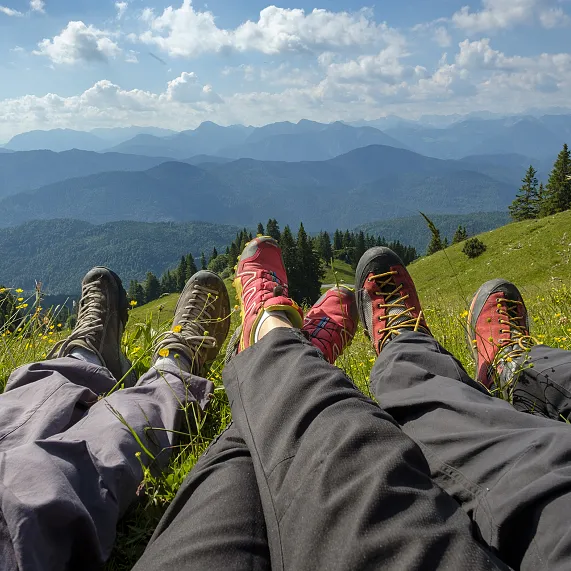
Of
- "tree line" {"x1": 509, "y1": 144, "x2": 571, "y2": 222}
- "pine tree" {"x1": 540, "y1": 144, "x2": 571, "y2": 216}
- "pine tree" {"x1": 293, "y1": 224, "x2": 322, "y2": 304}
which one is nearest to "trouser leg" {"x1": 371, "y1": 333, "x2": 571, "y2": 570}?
"tree line" {"x1": 509, "y1": 144, "x2": 571, "y2": 222}

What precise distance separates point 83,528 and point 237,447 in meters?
0.55

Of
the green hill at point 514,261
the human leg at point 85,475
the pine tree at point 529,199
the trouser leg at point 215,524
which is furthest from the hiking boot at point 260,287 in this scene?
the pine tree at point 529,199

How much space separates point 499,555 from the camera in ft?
4.31

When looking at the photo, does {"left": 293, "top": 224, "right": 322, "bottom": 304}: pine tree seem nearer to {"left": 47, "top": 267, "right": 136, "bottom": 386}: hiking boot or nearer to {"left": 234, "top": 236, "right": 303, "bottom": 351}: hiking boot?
{"left": 234, "top": 236, "right": 303, "bottom": 351}: hiking boot

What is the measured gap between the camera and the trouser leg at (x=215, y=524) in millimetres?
1236

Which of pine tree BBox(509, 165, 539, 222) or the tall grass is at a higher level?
the tall grass

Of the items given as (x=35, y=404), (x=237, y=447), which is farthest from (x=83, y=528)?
(x=35, y=404)

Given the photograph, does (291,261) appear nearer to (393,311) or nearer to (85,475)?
(393,311)

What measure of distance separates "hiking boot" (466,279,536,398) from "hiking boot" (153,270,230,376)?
67.9 inches

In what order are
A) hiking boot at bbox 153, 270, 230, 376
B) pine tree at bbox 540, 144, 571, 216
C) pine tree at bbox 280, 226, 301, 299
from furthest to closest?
pine tree at bbox 280, 226, 301, 299
pine tree at bbox 540, 144, 571, 216
hiking boot at bbox 153, 270, 230, 376

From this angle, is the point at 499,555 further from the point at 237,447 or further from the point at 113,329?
the point at 113,329

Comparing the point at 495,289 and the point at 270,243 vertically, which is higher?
the point at 270,243

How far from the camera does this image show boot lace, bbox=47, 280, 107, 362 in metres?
3.15

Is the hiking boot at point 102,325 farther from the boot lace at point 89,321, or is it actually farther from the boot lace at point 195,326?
the boot lace at point 195,326
